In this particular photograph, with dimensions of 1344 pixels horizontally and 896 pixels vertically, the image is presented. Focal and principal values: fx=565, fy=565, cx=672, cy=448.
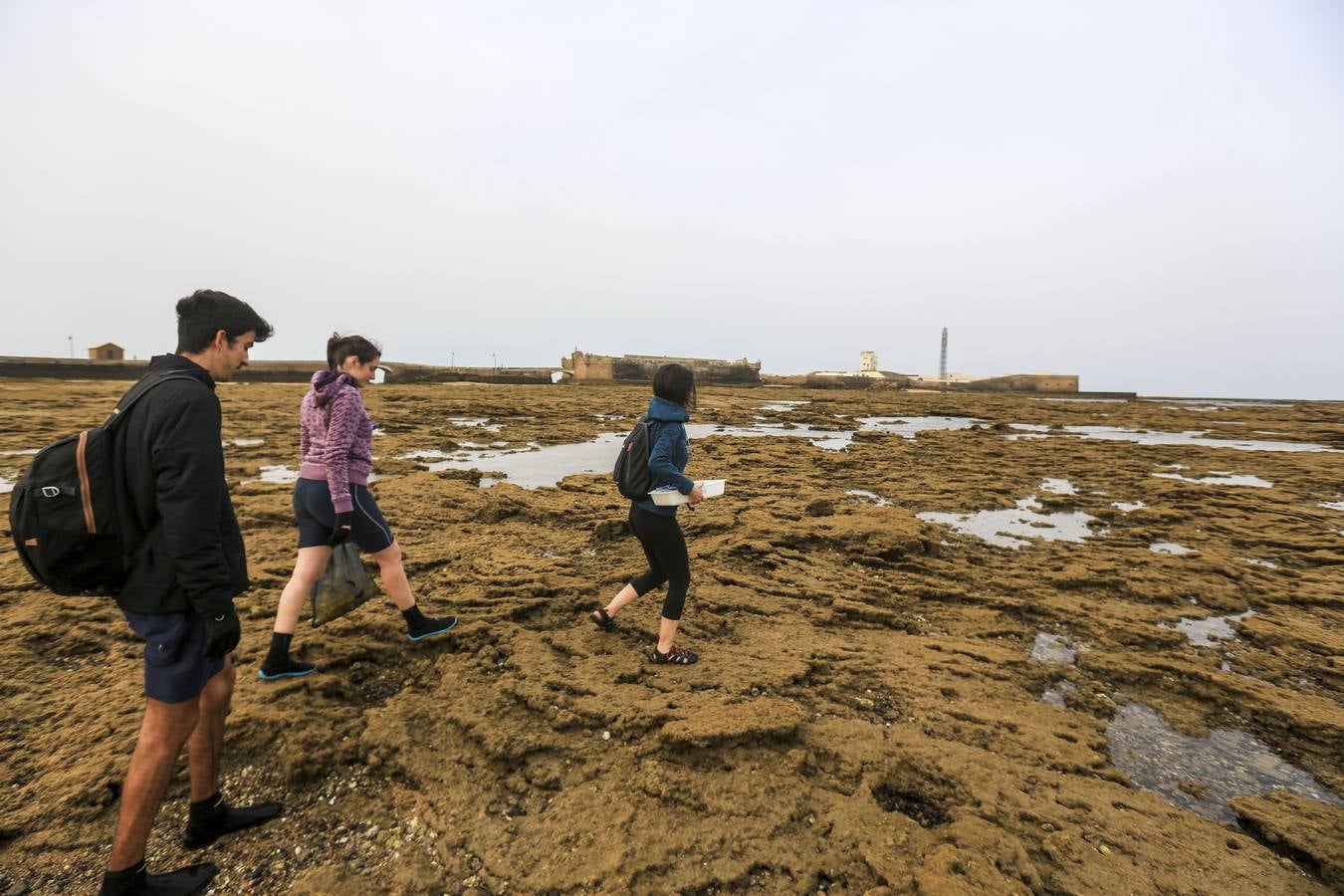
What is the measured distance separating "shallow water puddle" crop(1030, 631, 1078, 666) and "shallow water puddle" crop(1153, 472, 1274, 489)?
710 centimetres

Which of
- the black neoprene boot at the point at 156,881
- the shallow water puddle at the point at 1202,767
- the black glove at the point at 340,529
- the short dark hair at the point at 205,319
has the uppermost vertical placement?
the short dark hair at the point at 205,319

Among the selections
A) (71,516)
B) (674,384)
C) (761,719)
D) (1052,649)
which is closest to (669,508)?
(674,384)

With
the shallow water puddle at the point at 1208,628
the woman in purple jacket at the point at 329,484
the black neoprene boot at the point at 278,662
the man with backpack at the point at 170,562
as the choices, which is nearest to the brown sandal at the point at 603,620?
the woman in purple jacket at the point at 329,484

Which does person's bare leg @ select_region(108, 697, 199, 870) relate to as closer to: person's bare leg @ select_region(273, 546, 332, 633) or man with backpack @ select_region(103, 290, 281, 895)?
man with backpack @ select_region(103, 290, 281, 895)

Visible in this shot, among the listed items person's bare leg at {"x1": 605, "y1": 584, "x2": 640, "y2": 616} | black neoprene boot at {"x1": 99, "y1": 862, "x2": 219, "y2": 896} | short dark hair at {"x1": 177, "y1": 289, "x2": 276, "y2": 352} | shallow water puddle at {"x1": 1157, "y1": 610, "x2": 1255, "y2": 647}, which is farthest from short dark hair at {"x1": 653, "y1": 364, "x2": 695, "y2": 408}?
shallow water puddle at {"x1": 1157, "y1": 610, "x2": 1255, "y2": 647}

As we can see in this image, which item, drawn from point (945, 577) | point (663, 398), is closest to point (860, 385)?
point (945, 577)

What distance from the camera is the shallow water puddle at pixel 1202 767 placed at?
8.32 feet

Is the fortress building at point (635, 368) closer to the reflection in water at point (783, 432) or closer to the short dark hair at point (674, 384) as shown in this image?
the reflection in water at point (783, 432)

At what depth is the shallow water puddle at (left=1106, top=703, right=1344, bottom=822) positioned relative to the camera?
2.54 m

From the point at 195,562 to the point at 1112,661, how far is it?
483 cm

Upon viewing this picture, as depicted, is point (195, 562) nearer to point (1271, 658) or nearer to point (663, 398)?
point (663, 398)

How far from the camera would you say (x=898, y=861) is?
2072 mm

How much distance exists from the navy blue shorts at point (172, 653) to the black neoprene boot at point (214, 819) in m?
0.51

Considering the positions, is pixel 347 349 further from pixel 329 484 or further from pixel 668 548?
pixel 668 548
